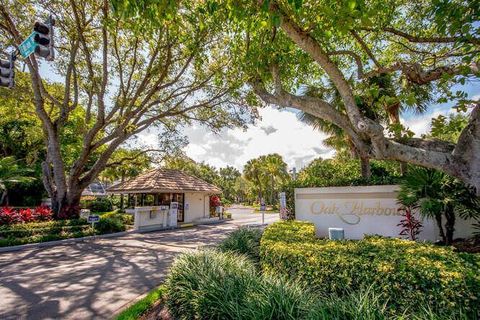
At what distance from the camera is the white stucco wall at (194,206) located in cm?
2208

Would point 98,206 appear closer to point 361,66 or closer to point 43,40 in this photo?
point 43,40

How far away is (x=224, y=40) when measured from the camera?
41.9ft

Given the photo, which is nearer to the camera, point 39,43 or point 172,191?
point 39,43

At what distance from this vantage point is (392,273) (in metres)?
3.40

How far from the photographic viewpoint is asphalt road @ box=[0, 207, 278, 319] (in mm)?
4902

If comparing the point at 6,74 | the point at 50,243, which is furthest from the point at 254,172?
the point at 6,74

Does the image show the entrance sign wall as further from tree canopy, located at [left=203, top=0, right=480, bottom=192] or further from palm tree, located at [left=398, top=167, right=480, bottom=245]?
tree canopy, located at [left=203, top=0, right=480, bottom=192]

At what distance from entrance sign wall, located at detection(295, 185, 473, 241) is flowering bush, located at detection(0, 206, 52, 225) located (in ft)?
45.4

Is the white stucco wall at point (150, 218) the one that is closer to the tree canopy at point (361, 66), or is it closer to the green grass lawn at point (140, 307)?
the green grass lawn at point (140, 307)

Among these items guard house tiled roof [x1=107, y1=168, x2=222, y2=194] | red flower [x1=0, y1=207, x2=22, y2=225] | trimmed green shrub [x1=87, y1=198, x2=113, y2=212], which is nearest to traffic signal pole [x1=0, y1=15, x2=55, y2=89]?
red flower [x1=0, y1=207, x2=22, y2=225]

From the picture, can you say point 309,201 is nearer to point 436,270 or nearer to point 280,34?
point 280,34

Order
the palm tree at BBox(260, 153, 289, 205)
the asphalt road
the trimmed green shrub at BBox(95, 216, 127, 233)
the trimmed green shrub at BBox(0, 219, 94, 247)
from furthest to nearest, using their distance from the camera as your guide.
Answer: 1. the palm tree at BBox(260, 153, 289, 205)
2. the trimmed green shrub at BBox(95, 216, 127, 233)
3. the trimmed green shrub at BBox(0, 219, 94, 247)
4. the asphalt road

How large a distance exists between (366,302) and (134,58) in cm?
1560

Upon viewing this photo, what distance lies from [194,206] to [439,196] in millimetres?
18715
